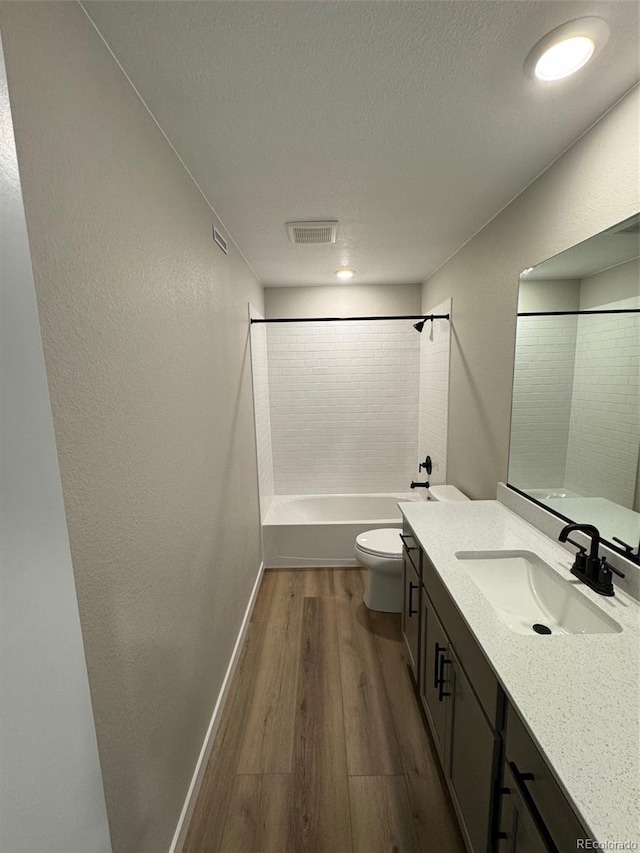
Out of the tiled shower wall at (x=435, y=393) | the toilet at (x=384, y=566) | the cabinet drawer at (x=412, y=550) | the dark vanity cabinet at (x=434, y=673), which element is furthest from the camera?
the tiled shower wall at (x=435, y=393)

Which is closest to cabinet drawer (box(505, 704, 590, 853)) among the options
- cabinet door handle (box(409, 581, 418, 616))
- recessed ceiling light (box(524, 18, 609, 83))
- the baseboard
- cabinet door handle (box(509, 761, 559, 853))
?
cabinet door handle (box(509, 761, 559, 853))

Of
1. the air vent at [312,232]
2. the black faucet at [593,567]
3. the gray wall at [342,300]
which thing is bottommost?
the black faucet at [593,567]

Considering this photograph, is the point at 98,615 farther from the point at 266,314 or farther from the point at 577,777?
the point at 266,314

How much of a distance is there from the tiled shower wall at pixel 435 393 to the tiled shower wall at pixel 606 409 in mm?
1423

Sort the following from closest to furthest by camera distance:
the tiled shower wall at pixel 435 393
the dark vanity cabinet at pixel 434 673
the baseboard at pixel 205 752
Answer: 1. the baseboard at pixel 205 752
2. the dark vanity cabinet at pixel 434 673
3. the tiled shower wall at pixel 435 393

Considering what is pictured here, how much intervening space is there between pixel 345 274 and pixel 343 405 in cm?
127

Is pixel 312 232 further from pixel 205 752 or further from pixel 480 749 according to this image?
pixel 205 752

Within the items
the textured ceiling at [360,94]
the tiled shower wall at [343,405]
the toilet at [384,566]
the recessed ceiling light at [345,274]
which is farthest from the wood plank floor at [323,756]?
the recessed ceiling light at [345,274]

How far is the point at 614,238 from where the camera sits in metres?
1.20

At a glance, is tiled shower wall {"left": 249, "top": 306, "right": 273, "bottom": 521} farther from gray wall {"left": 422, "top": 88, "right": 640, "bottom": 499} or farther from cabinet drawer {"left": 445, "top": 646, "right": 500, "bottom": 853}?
cabinet drawer {"left": 445, "top": 646, "right": 500, "bottom": 853}

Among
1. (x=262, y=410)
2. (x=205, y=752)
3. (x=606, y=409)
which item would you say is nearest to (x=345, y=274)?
(x=262, y=410)

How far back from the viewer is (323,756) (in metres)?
1.52

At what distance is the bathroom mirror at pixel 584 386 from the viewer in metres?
1.18

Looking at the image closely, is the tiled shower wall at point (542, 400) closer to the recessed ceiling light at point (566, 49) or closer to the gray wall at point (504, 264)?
the gray wall at point (504, 264)
